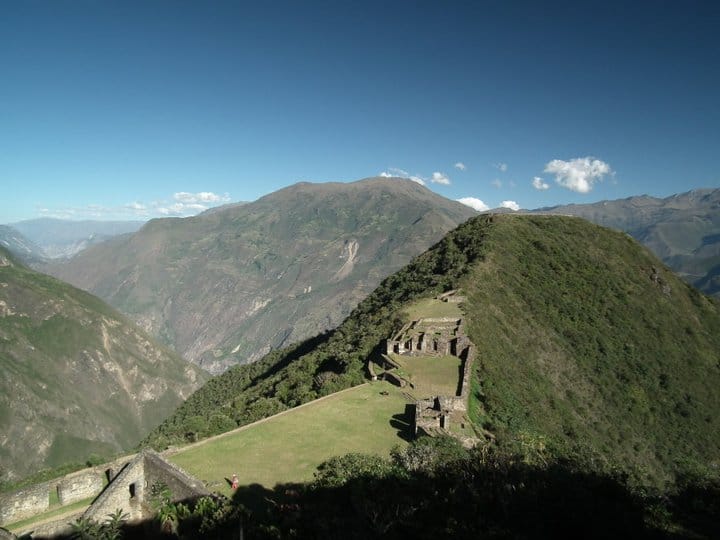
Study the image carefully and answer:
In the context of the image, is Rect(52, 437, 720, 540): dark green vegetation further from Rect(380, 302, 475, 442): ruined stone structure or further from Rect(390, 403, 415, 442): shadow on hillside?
Rect(380, 302, 475, 442): ruined stone structure

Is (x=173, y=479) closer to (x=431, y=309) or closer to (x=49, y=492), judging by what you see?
(x=49, y=492)

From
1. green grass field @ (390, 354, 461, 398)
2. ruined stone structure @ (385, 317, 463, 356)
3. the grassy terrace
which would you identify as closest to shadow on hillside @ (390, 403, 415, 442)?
green grass field @ (390, 354, 461, 398)

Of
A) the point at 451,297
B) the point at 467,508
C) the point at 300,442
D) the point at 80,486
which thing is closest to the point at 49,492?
the point at 80,486

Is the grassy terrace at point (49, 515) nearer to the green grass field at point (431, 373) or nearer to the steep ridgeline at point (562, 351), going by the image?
the steep ridgeline at point (562, 351)

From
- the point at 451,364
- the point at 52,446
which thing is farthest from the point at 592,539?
the point at 52,446

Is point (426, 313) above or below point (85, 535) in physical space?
above

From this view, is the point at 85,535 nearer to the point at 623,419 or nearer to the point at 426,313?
the point at 426,313

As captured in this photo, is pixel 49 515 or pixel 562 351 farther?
pixel 562 351
